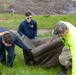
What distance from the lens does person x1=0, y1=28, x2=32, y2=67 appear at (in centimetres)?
734

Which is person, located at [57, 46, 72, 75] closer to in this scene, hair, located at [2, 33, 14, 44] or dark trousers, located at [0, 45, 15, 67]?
dark trousers, located at [0, 45, 15, 67]

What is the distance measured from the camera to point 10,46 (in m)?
8.16

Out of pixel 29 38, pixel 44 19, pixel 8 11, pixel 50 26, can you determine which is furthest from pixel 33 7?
pixel 29 38

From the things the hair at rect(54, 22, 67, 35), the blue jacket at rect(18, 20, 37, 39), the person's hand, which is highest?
the hair at rect(54, 22, 67, 35)

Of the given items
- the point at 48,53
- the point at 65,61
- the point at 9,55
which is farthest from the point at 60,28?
the point at 48,53

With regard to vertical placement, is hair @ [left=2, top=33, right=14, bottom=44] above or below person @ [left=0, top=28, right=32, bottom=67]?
above

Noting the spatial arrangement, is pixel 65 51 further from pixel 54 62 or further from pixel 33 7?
pixel 33 7

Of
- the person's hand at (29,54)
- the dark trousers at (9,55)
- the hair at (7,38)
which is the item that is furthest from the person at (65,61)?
the hair at (7,38)

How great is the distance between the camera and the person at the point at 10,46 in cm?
734

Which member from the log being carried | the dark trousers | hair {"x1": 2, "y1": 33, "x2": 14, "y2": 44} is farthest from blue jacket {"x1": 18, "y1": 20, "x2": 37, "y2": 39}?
hair {"x1": 2, "y1": 33, "x2": 14, "y2": 44}

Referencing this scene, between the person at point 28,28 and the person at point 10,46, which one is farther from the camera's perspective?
the person at point 28,28

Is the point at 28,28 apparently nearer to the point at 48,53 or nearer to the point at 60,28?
the point at 48,53

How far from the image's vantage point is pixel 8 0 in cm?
2741

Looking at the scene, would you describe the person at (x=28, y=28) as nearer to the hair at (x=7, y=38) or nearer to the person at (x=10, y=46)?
the person at (x=10, y=46)
